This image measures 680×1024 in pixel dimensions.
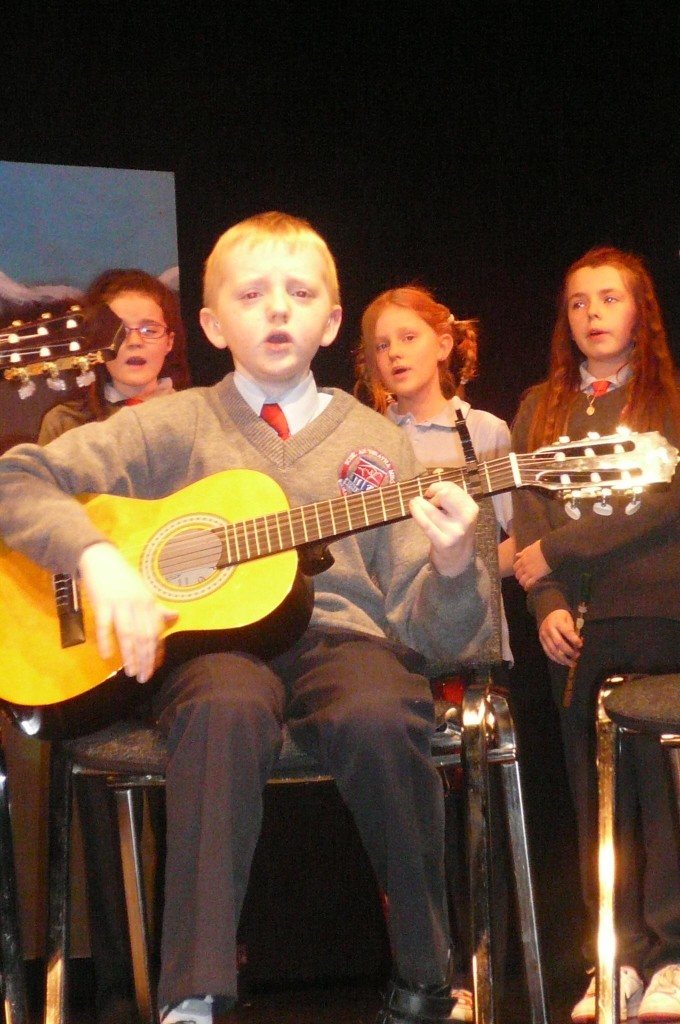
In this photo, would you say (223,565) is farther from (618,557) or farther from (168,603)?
(618,557)

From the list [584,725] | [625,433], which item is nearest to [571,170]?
[584,725]

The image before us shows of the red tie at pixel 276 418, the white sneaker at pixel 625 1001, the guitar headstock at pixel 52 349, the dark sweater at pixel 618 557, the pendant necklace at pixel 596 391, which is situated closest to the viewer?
the red tie at pixel 276 418

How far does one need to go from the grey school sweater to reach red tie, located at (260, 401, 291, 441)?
0.12ft

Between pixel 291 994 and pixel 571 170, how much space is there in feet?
8.93

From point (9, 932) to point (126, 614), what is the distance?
1.91 feet

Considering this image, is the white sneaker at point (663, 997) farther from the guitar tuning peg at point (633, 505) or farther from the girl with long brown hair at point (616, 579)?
the guitar tuning peg at point (633, 505)

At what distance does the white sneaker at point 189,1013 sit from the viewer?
4.77 ft

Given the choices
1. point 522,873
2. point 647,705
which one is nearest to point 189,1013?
point 522,873

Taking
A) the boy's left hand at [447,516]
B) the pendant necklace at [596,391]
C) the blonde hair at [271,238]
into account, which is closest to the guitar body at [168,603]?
the boy's left hand at [447,516]

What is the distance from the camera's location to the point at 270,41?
12.4ft

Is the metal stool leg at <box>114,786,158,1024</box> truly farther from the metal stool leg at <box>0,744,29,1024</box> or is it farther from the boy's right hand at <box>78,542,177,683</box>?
the boy's right hand at <box>78,542,177,683</box>

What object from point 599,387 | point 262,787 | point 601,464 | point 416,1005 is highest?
point 599,387

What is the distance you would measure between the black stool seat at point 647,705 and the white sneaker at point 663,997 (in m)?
0.65

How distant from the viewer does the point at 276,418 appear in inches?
86.3
